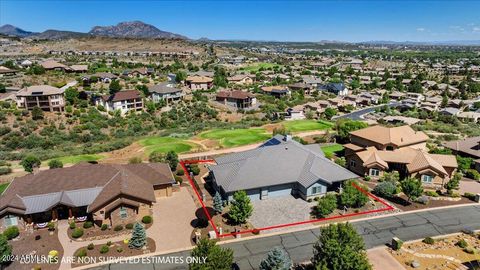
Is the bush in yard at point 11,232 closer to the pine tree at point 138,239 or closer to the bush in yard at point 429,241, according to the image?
the pine tree at point 138,239

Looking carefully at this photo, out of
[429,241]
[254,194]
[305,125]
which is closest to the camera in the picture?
[429,241]

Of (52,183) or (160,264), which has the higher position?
(52,183)

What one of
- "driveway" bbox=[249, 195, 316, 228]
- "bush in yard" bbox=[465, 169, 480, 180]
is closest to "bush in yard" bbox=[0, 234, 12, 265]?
"driveway" bbox=[249, 195, 316, 228]

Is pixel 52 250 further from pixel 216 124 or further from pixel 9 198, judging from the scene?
pixel 216 124

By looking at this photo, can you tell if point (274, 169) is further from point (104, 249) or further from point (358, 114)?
point (358, 114)

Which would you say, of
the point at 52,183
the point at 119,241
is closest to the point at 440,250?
the point at 119,241

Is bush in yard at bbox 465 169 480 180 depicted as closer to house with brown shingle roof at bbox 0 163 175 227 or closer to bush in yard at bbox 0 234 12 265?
house with brown shingle roof at bbox 0 163 175 227

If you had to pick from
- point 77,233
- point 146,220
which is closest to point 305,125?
point 146,220
